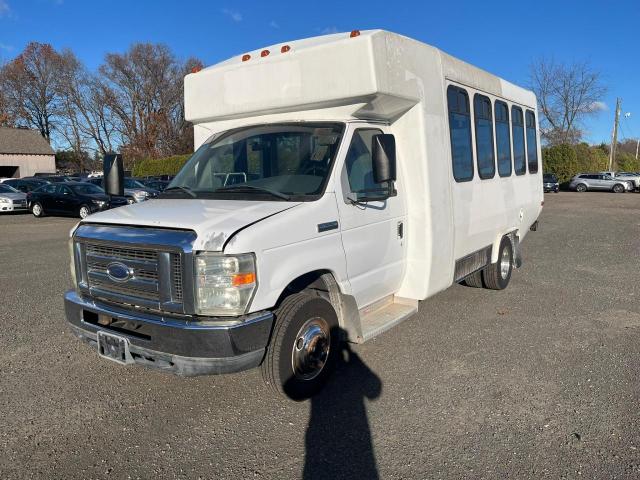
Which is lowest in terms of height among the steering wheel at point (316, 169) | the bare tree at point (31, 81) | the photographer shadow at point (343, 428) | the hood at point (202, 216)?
the photographer shadow at point (343, 428)

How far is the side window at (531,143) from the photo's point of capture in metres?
8.42

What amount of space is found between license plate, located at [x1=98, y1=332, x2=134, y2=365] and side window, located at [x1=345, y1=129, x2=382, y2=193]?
216 centimetres

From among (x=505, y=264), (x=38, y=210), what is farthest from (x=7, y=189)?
(x=505, y=264)

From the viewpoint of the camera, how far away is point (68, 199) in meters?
20.0

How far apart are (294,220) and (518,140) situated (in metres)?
5.47

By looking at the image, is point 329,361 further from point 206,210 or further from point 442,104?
point 442,104

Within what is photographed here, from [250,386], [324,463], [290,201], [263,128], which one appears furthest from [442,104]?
[324,463]

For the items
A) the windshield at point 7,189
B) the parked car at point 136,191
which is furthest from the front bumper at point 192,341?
the windshield at point 7,189

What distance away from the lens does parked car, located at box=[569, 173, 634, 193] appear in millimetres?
39562

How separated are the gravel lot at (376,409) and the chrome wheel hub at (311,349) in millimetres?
267

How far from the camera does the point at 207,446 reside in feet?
11.6

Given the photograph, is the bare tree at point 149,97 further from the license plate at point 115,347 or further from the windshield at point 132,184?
the license plate at point 115,347

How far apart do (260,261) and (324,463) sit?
1379mm

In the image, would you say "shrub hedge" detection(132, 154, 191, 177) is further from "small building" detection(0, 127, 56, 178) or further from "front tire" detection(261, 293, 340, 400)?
"front tire" detection(261, 293, 340, 400)
